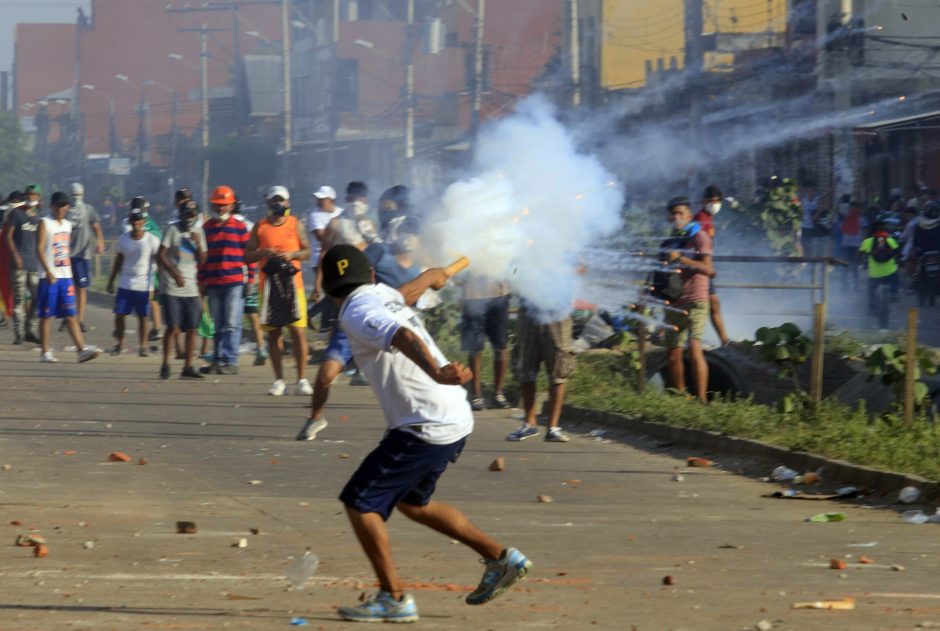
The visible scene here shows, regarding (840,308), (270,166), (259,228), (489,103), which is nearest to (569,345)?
(259,228)

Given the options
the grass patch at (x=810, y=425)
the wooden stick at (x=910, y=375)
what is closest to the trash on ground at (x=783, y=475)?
the grass patch at (x=810, y=425)

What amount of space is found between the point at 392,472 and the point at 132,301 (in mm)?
12795

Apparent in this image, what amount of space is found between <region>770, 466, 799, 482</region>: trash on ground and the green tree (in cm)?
8711

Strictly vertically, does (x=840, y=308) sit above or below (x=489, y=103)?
below

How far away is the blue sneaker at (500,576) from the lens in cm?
646

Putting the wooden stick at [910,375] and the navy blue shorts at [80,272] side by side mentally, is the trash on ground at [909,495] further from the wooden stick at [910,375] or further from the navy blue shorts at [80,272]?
the navy blue shorts at [80,272]

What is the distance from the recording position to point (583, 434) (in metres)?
13.2

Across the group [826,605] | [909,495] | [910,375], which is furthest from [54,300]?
[826,605]

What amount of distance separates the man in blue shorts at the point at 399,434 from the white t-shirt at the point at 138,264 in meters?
12.3

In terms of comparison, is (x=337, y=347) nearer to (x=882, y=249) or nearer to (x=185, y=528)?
(x=185, y=528)

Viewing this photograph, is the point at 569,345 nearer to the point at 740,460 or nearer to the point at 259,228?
the point at 740,460

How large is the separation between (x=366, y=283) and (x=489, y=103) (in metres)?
47.7

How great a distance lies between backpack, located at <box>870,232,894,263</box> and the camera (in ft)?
76.8

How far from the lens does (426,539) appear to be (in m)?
8.16
